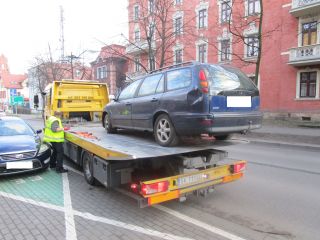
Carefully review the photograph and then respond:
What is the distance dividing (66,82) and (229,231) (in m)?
7.66

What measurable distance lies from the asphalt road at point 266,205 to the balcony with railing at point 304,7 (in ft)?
53.6

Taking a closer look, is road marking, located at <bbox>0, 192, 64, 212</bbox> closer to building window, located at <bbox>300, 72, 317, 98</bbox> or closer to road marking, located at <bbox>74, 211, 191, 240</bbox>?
road marking, located at <bbox>74, 211, 191, 240</bbox>

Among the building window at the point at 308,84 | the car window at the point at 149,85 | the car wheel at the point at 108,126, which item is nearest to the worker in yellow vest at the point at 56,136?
the car wheel at the point at 108,126

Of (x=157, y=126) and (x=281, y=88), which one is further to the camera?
(x=281, y=88)

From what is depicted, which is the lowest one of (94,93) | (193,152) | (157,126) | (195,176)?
(195,176)

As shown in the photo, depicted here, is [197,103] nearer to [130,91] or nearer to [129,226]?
[129,226]

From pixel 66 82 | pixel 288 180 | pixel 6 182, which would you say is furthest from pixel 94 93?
pixel 288 180

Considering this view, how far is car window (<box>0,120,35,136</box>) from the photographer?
24.9ft

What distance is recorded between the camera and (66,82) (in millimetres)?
9617

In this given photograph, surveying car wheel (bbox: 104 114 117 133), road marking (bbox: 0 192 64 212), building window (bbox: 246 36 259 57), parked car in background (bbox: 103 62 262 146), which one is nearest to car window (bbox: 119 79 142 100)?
parked car in background (bbox: 103 62 262 146)

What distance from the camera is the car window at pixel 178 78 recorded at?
15.4 ft

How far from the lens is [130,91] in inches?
250

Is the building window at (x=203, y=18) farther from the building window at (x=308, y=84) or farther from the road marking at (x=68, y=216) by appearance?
the road marking at (x=68, y=216)

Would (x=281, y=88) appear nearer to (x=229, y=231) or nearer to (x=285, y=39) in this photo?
(x=285, y=39)
